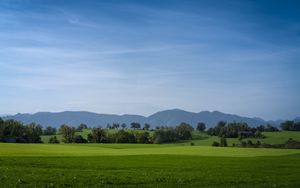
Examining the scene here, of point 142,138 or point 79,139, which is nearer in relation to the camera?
point 79,139

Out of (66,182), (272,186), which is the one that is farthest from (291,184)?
(66,182)

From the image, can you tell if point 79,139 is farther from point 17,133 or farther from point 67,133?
point 17,133

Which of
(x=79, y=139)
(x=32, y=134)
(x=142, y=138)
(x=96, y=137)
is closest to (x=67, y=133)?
(x=79, y=139)

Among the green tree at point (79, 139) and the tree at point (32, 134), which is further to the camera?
the green tree at point (79, 139)

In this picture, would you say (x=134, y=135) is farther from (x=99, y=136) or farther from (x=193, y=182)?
(x=193, y=182)

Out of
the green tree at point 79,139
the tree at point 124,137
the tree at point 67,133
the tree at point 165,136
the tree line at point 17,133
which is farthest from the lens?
the tree at point 165,136

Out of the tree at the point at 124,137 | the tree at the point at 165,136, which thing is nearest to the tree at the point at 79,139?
the tree at the point at 124,137

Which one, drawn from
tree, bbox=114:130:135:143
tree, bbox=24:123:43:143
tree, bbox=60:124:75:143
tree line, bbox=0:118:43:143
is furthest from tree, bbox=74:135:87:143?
tree line, bbox=0:118:43:143

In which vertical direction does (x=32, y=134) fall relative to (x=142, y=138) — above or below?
above

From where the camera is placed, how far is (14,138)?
15712 centimetres

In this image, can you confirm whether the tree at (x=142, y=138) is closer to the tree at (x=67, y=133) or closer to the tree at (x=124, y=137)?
the tree at (x=124, y=137)

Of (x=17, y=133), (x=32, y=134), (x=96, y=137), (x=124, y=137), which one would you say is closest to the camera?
(x=17, y=133)

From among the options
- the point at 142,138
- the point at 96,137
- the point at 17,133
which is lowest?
the point at 142,138

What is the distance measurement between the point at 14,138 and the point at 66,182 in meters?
138
